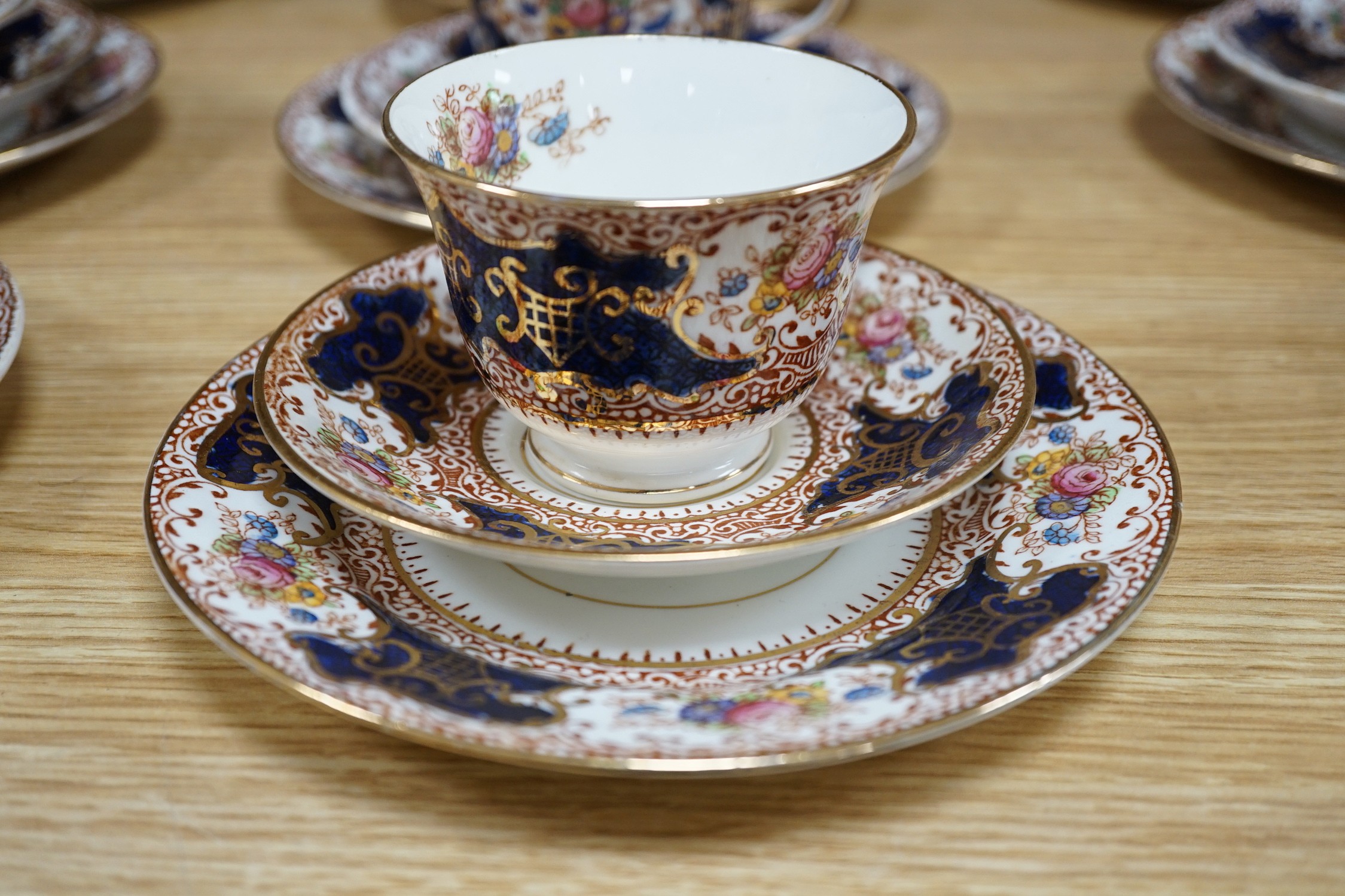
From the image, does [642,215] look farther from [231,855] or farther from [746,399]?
[231,855]

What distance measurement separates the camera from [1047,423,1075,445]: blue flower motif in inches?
25.7

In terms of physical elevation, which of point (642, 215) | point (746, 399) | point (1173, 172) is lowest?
point (1173, 172)

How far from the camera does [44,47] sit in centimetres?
108

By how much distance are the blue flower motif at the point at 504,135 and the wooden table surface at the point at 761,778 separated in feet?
0.91

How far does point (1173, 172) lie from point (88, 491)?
3.33 ft

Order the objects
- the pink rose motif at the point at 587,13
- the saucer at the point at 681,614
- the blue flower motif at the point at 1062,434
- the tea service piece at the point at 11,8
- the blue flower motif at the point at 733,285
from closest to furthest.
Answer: the saucer at the point at 681,614
the blue flower motif at the point at 733,285
the blue flower motif at the point at 1062,434
the tea service piece at the point at 11,8
the pink rose motif at the point at 587,13

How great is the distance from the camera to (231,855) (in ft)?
1.50

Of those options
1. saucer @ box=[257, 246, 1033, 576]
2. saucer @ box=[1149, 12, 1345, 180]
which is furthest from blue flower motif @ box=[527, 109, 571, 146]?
saucer @ box=[1149, 12, 1345, 180]

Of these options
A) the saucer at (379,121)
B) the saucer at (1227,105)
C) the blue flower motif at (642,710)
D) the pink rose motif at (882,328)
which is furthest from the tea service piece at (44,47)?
the saucer at (1227,105)

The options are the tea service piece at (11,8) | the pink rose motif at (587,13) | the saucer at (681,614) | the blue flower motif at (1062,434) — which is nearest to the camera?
the saucer at (681,614)

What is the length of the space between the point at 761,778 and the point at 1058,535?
0.66ft

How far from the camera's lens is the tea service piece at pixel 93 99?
989 mm

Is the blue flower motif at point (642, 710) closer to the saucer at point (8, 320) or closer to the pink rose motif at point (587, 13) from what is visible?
the saucer at point (8, 320)

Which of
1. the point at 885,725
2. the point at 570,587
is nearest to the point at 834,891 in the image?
the point at 885,725
